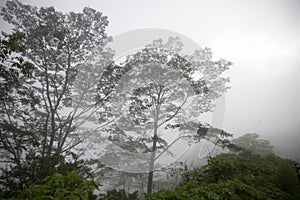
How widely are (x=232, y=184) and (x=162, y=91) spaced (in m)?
8.20

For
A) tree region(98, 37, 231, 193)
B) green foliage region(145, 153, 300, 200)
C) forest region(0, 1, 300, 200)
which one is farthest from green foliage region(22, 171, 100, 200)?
tree region(98, 37, 231, 193)

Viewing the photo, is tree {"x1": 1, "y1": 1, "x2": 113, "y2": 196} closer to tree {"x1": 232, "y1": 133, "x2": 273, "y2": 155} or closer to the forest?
the forest

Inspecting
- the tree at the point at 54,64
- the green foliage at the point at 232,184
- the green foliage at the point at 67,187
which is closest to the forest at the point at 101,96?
the tree at the point at 54,64

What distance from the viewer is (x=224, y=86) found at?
1219 cm

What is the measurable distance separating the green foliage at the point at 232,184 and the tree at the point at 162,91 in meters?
5.25

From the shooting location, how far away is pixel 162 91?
11.0m

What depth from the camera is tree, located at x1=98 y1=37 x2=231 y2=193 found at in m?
10.0

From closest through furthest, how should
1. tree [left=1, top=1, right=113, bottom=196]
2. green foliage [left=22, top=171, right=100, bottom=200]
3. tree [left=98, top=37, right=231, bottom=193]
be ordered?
green foliage [left=22, top=171, right=100, bottom=200] → tree [left=1, top=1, right=113, bottom=196] → tree [left=98, top=37, right=231, bottom=193]

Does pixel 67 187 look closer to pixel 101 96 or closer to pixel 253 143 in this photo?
pixel 101 96

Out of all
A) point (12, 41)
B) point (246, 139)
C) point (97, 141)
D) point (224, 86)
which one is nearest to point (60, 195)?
point (12, 41)

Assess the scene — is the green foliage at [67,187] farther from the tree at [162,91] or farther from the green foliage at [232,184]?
the tree at [162,91]

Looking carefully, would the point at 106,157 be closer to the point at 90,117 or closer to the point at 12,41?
the point at 90,117

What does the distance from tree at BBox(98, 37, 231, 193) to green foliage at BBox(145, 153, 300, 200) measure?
5.25 meters

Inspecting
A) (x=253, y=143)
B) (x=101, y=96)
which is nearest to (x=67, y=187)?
(x=101, y=96)
